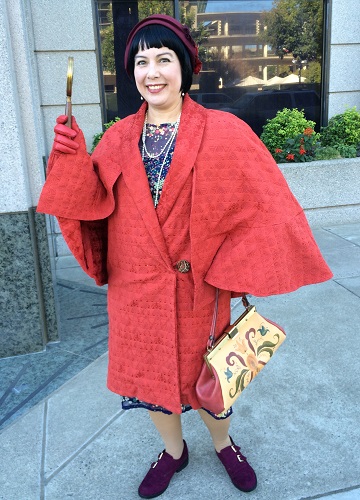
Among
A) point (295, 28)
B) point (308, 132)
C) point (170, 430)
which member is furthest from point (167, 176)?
point (295, 28)

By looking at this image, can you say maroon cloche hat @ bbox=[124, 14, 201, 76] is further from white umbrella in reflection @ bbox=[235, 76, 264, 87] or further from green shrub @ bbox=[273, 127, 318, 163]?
white umbrella in reflection @ bbox=[235, 76, 264, 87]

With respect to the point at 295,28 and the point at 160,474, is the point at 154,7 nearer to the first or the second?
the point at 295,28

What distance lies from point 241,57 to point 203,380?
5.59m

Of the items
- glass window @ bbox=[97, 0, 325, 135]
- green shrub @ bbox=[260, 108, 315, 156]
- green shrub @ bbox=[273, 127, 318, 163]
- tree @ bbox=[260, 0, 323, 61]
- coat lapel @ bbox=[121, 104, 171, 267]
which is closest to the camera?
coat lapel @ bbox=[121, 104, 171, 267]

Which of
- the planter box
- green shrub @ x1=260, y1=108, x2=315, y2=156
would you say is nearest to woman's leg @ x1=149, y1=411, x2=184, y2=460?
the planter box

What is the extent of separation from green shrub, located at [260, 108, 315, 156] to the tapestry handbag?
4584mm

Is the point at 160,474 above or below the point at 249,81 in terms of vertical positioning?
below

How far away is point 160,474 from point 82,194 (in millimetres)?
1256

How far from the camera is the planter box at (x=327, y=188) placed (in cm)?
567

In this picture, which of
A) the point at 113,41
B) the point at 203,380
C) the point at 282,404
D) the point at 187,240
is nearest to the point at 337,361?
the point at 282,404

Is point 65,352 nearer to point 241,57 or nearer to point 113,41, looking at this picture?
point 113,41

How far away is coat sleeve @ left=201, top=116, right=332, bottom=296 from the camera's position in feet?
5.58

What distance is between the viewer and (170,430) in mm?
2080

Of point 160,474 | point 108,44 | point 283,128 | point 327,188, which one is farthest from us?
point 283,128
